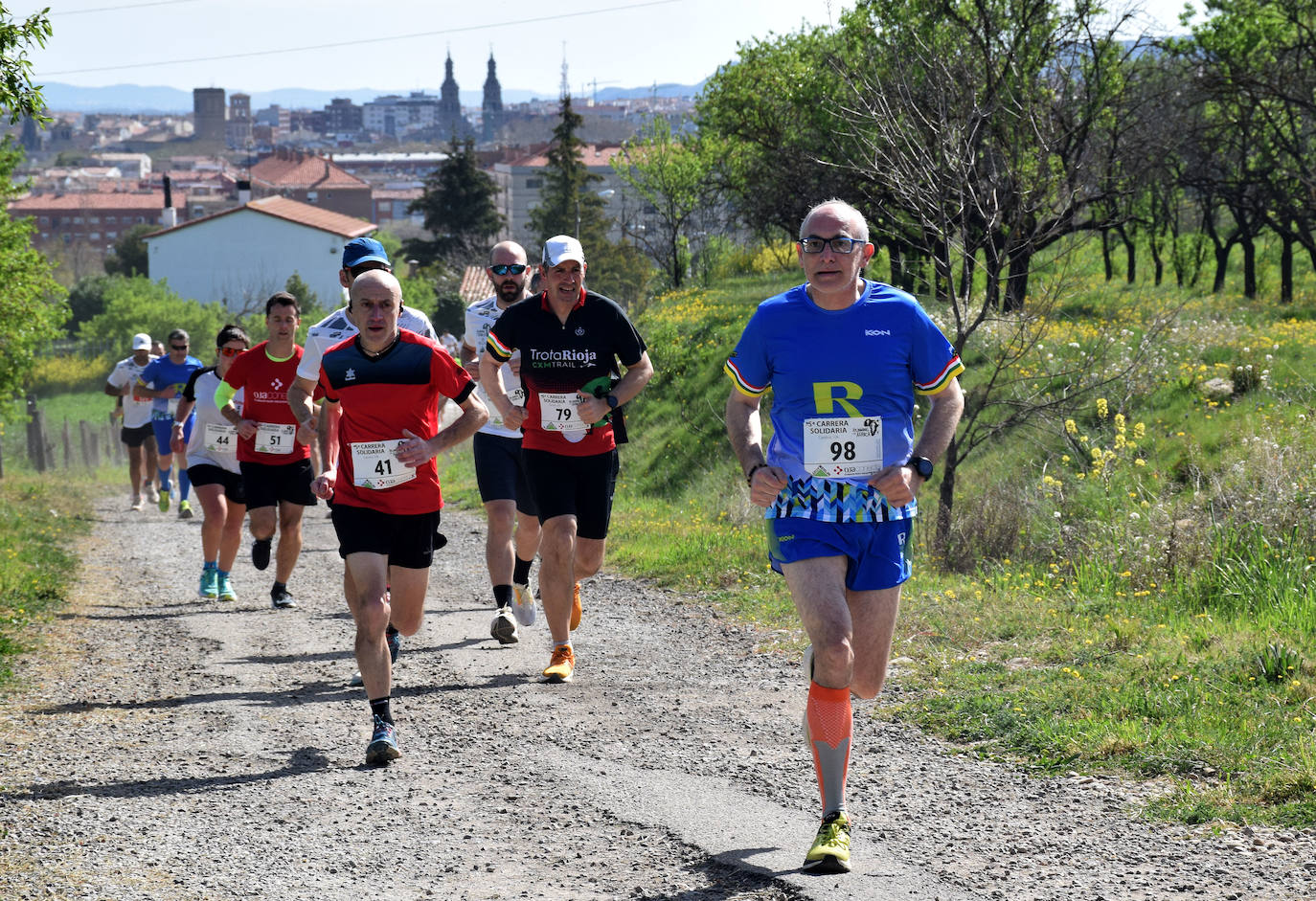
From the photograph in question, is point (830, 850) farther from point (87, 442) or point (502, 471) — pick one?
point (87, 442)

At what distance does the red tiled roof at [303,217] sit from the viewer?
89188mm

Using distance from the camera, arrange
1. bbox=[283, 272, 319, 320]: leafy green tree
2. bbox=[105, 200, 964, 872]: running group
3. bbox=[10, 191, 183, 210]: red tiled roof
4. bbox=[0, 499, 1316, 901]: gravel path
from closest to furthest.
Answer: bbox=[0, 499, 1316, 901]: gravel path
bbox=[105, 200, 964, 872]: running group
bbox=[283, 272, 319, 320]: leafy green tree
bbox=[10, 191, 183, 210]: red tiled roof

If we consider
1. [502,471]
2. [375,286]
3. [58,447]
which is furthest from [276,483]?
[58,447]

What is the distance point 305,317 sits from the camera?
Answer: 77625mm

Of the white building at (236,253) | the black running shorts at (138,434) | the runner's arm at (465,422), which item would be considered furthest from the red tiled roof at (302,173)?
the runner's arm at (465,422)

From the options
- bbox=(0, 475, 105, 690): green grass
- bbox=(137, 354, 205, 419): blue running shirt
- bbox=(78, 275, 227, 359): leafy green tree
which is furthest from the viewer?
bbox=(78, 275, 227, 359): leafy green tree

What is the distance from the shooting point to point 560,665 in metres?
7.66

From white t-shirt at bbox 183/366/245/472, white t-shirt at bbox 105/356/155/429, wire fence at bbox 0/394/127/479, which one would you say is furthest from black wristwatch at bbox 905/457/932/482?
wire fence at bbox 0/394/127/479

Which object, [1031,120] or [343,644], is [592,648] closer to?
[343,644]

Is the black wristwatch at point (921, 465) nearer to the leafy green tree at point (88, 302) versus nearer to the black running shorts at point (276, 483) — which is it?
the black running shorts at point (276, 483)

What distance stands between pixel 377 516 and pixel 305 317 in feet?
243

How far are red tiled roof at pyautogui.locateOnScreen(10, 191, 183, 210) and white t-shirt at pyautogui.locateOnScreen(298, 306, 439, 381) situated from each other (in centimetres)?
15880

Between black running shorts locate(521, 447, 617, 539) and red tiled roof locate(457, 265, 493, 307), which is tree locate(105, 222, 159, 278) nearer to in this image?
red tiled roof locate(457, 265, 493, 307)

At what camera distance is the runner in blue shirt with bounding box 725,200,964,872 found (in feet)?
15.9
